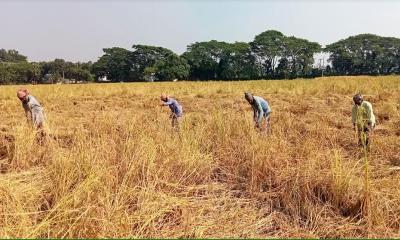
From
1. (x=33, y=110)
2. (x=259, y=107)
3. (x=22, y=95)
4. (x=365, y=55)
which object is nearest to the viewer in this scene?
(x=33, y=110)

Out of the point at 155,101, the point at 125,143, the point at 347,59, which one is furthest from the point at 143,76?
the point at 125,143

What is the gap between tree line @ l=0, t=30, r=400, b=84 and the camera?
216ft

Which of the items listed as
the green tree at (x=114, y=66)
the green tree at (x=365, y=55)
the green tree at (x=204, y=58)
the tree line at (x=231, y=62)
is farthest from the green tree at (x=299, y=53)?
the green tree at (x=114, y=66)

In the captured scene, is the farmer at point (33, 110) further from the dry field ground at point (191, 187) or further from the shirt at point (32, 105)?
the dry field ground at point (191, 187)

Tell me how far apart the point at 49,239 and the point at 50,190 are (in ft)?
3.25

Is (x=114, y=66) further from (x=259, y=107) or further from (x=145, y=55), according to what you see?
(x=259, y=107)

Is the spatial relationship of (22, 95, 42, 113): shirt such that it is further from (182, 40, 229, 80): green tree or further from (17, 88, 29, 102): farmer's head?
(182, 40, 229, 80): green tree

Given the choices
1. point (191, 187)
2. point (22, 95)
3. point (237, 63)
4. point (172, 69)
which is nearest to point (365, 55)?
point (237, 63)

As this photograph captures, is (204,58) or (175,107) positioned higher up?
(204,58)

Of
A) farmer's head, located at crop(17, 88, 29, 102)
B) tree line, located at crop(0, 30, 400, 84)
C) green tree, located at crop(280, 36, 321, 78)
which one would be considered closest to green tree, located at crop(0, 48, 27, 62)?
tree line, located at crop(0, 30, 400, 84)

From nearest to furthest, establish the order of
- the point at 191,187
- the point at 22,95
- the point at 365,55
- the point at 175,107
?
the point at 191,187
the point at 22,95
the point at 175,107
the point at 365,55

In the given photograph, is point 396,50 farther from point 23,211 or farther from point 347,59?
point 23,211

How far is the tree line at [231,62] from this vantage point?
65.7 metres

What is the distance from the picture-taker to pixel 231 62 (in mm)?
72562
